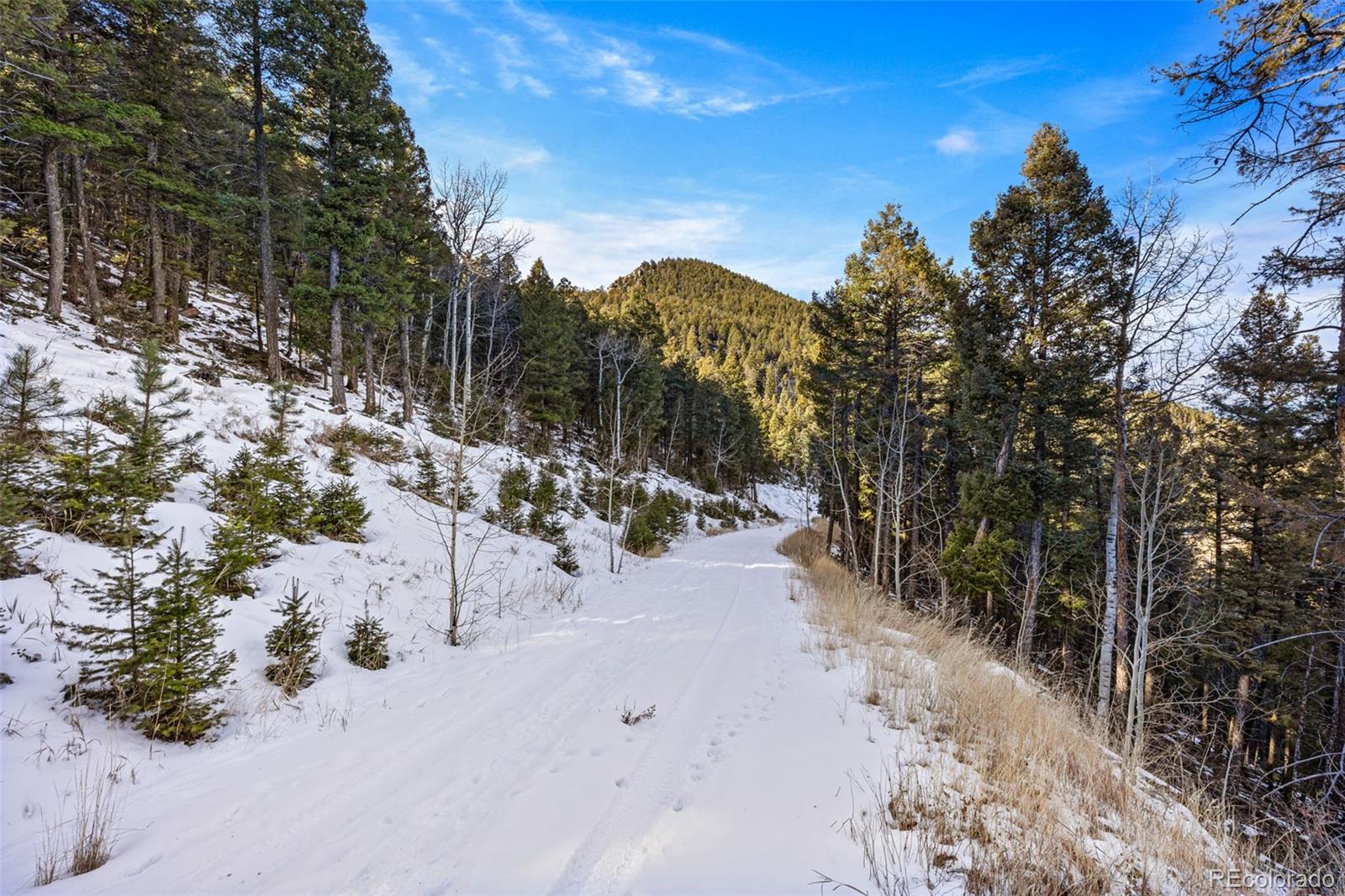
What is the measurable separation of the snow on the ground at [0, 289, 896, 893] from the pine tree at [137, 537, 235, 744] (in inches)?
6.0

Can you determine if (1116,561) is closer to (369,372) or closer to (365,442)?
(365,442)

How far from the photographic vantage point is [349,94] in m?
16.0

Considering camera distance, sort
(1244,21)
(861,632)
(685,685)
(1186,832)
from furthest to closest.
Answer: (861,632)
(685,685)
(1244,21)
(1186,832)

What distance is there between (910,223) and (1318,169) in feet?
40.1

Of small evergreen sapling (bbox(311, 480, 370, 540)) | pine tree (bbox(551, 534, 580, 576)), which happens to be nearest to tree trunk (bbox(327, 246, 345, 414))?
small evergreen sapling (bbox(311, 480, 370, 540))

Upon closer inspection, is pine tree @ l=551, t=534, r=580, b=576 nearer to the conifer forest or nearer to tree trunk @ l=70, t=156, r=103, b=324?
the conifer forest

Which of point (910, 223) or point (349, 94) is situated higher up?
point (349, 94)

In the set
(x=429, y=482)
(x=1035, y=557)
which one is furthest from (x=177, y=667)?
(x=1035, y=557)

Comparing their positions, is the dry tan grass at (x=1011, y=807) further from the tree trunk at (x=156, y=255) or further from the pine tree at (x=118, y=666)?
the tree trunk at (x=156, y=255)

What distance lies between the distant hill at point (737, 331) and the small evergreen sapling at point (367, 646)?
36.4m

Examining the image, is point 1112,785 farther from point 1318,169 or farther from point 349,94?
point 349,94

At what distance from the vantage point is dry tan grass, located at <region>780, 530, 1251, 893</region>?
2781mm

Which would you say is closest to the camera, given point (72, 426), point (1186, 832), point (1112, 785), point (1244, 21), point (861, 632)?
point (1186, 832)

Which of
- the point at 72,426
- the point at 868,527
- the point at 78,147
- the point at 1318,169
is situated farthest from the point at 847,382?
the point at 78,147
